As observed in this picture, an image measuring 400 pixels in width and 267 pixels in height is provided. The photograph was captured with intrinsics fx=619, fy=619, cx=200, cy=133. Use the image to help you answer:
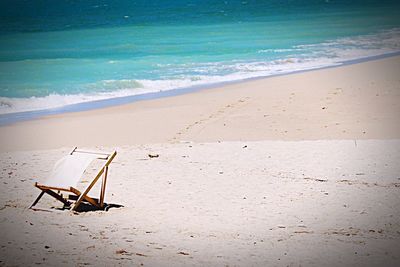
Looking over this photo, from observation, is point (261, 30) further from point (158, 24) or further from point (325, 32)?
point (158, 24)

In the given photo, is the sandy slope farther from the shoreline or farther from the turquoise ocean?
the turquoise ocean

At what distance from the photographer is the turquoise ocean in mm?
15491

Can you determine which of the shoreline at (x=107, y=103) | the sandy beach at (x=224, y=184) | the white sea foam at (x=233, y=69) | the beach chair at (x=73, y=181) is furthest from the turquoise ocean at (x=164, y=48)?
the beach chair at (x=73, y=181)

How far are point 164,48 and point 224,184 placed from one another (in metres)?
18.4

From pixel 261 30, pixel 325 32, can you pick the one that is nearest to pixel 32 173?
pixel 325 32

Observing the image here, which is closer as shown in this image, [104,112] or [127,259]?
[127,259]

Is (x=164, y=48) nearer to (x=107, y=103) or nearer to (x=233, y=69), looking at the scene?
(x=233, y=69)

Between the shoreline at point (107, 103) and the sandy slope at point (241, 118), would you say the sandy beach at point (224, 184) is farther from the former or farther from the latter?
the shoreline at point (107, 103)

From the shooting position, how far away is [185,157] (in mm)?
7844

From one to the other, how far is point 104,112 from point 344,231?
7322mm

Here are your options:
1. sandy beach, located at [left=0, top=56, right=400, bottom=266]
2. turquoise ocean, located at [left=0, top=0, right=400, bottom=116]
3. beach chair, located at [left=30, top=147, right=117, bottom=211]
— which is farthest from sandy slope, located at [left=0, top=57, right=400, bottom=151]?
beach chair, located at [left=30, top=147, right=117, bottom=211]

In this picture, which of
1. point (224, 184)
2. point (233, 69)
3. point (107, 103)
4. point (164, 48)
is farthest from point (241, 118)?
point (164, 48)

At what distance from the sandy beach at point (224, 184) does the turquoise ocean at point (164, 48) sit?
365cm

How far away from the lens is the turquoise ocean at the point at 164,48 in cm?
1549
